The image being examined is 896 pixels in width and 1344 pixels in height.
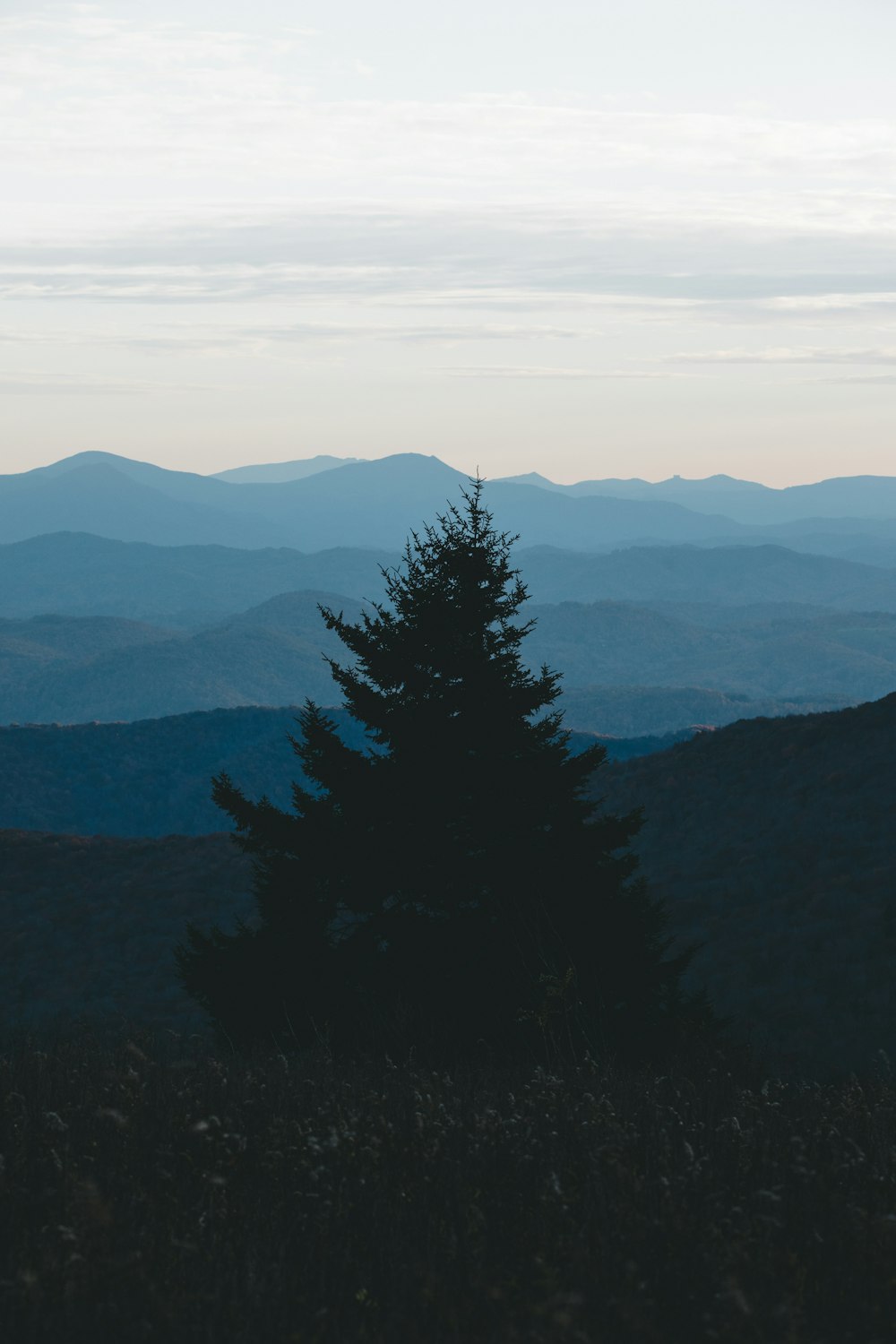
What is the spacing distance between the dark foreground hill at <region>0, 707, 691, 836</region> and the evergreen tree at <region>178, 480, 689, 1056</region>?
11713 cm

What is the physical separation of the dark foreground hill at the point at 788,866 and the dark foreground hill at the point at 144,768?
3702 inches

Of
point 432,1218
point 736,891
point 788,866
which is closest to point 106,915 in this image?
point 736,891

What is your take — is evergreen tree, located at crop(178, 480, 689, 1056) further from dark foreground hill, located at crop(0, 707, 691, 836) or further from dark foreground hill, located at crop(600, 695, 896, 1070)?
dark foreground hill, located at crop(0, 707, 691, 836)

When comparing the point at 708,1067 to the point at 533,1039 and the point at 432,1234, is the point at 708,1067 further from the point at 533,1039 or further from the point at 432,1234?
the point at 432,1234

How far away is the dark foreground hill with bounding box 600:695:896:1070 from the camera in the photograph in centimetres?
1817

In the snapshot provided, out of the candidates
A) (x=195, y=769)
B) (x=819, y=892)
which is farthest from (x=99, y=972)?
(x=195, y=769)

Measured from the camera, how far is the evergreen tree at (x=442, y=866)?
11.4 m

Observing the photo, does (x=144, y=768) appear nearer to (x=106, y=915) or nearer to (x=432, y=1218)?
(x=106, y=915)

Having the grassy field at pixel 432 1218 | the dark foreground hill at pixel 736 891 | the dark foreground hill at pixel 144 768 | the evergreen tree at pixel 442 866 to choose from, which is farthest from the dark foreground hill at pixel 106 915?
the dark foreground hill at pixel 144 768

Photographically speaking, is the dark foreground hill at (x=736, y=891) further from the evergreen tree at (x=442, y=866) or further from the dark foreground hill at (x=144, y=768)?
the dark foreground hill at (x=144, y=768)

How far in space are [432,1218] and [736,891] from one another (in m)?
21.0

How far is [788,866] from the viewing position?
25.8 meters

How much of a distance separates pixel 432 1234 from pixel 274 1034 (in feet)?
21.5

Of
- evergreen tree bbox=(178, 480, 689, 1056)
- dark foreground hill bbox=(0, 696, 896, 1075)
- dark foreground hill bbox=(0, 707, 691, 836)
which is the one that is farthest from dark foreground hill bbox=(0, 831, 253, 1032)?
dark foreground hill bbox=(0, 707, 691, 836)
